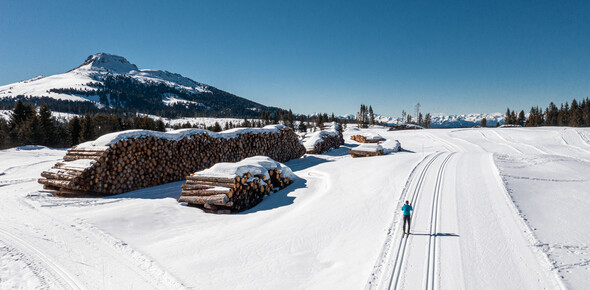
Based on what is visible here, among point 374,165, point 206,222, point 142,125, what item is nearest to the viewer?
point 206,222

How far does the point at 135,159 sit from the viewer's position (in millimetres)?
12492

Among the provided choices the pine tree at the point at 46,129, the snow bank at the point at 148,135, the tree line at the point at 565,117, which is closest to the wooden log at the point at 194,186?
the snow bank at the point at 148,135

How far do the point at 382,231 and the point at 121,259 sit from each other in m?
6.72

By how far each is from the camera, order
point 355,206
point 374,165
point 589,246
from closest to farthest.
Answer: point 589,246 < point 355,206 < point 374,165

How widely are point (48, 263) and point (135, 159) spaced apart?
7727mm

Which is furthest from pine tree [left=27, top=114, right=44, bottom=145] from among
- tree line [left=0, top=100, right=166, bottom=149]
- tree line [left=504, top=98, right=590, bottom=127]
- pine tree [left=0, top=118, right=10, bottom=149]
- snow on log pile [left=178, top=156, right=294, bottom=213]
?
tree line [left=504, top=98, right=590, bottom=127]

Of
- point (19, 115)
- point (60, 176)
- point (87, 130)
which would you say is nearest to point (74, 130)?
point (87, 130)

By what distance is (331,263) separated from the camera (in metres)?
5.83

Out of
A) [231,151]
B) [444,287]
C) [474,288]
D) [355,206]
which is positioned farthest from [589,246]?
[231,151]

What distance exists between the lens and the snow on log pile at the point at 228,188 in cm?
923

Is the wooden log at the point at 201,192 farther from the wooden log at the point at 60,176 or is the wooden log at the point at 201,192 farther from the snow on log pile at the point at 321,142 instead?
the snow on log pile at the point at 321,142

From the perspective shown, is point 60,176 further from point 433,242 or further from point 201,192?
point 433,242

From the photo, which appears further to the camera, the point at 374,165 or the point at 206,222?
the point at 374,165

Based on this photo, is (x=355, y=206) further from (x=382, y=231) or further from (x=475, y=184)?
(x=475, y=184)
